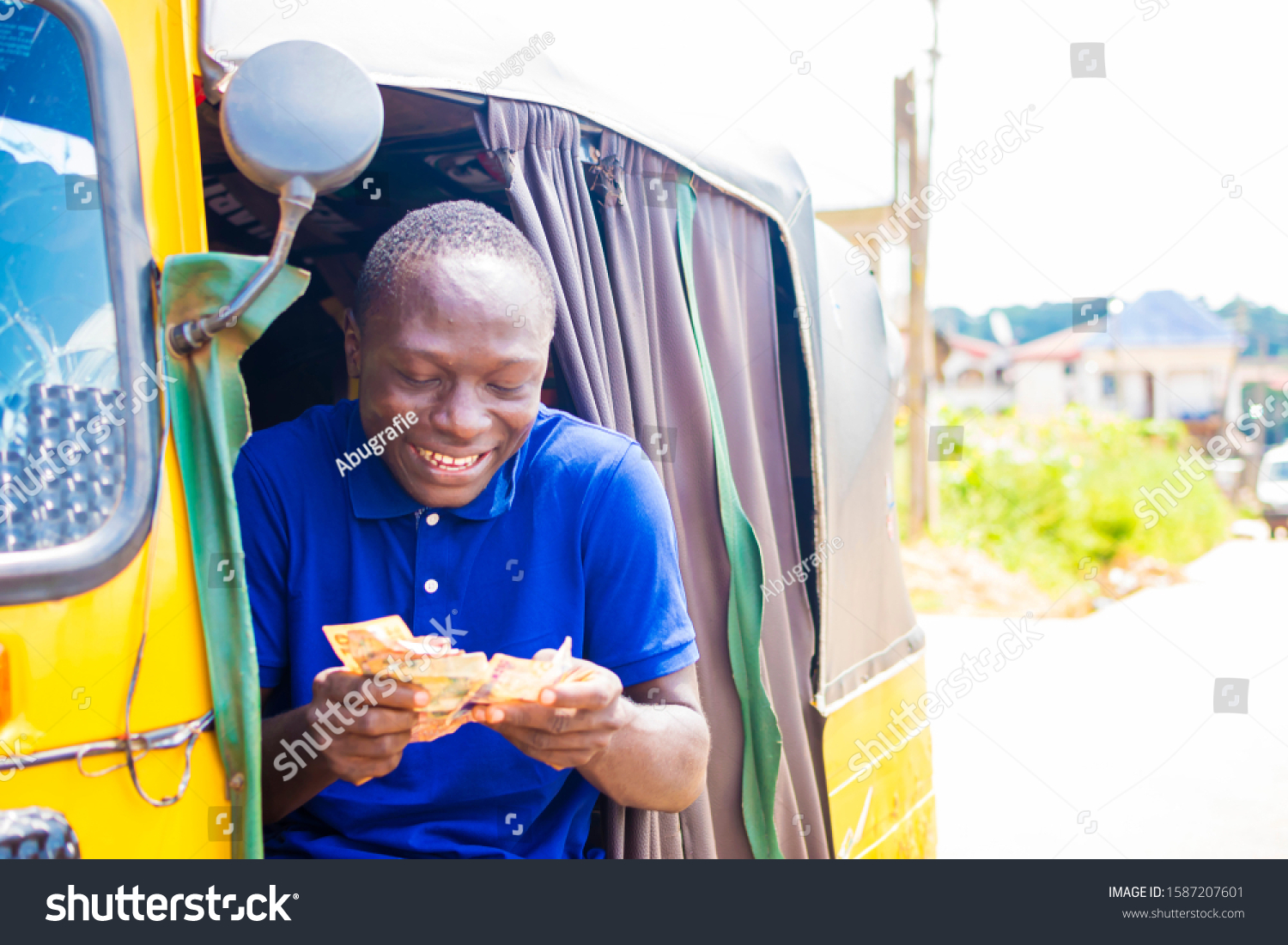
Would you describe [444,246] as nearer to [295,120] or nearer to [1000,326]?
[295,120]

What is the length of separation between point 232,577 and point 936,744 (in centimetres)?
626

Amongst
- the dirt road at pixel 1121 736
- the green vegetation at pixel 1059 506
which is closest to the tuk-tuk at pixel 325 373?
the dirt road at pixel 1121 736

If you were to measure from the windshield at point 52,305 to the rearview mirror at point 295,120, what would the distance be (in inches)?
9.9

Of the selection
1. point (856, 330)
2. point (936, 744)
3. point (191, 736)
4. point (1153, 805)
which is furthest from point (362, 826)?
point (936, 744)

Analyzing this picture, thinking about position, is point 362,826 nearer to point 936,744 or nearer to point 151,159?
point 151,159

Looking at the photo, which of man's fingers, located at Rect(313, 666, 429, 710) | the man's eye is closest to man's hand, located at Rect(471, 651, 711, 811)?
man's fingers, located at Rect(313, 666, 429, 710)

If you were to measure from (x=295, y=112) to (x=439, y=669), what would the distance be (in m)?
0.82

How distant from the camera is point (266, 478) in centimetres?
186

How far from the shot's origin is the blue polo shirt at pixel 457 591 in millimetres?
1791

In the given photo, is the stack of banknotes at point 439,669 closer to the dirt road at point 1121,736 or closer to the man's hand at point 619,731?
the man's hand at point 619,731

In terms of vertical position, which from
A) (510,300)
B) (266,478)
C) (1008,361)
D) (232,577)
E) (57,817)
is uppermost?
(1008,361)

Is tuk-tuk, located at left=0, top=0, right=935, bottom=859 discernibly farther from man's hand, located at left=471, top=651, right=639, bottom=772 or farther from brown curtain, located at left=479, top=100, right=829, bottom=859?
man's hand, located at left=471, top=651, right=639, bottom=772

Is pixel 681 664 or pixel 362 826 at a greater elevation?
pixel 681 664

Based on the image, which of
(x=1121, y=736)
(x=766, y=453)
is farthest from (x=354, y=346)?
(x=1121, y=736)
